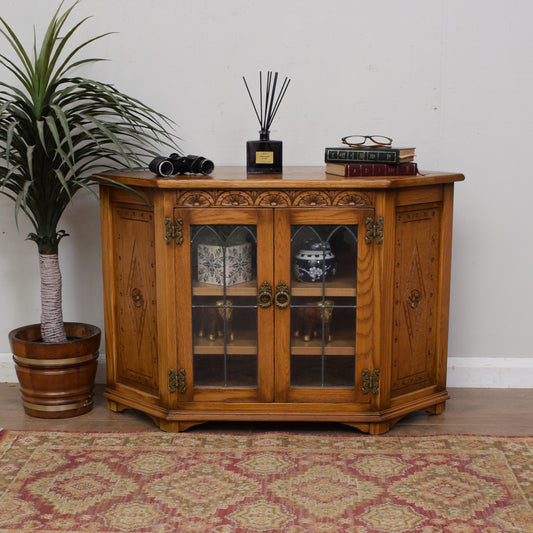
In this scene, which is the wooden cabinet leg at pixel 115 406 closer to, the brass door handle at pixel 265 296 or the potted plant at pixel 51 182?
the potted plant at pixel 51 182

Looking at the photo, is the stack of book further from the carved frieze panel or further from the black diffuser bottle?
the black diffuser bottle

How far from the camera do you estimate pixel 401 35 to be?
2.96 metres

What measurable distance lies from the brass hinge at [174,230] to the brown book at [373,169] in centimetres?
62

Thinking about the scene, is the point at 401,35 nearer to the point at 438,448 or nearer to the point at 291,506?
the point at 438,448

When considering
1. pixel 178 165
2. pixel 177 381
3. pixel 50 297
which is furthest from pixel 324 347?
pixel 50 297

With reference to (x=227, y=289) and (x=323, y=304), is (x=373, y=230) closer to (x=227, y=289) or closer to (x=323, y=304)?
(x=323, y=304)

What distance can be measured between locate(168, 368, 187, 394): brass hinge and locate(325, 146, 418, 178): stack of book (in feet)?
3.10

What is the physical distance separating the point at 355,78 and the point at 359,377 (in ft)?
4.16

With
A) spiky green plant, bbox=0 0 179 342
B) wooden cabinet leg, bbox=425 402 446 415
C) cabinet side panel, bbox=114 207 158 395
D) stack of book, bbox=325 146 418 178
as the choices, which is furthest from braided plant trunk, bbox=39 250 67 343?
wooden cabinet leg, bbox=425 402 446 415

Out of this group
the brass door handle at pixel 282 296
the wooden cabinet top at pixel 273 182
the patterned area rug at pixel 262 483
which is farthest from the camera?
the brass door handle at pixel 282 296

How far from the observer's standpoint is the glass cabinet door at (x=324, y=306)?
253 centimetres

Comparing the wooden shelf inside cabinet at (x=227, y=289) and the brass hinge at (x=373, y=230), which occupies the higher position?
the brass hinge at (x=373, y=230)

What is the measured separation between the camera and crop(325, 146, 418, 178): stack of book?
8.32ft

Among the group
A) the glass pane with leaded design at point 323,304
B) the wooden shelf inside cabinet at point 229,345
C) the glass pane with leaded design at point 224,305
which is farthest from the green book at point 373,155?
the wooden shelf inside cabinet at point 229,345
